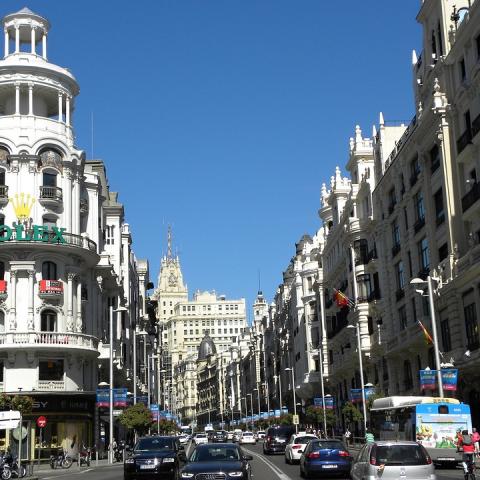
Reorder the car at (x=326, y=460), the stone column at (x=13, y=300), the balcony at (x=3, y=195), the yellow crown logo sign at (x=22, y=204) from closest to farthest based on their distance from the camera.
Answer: the car at (x=326, y=460), the stone column at (x=13, y=300), the yellow crown logo sign at (x=22, y=204), the balcony at (x=3, y=195)

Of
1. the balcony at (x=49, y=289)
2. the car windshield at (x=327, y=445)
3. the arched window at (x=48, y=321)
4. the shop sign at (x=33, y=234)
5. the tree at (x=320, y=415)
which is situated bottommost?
the car windshield at (x=327, y=445)

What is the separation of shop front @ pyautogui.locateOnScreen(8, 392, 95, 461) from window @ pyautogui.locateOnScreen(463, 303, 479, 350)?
27919 millimetres

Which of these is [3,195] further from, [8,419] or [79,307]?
[8,419]

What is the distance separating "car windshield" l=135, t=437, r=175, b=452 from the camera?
2922 centimetres

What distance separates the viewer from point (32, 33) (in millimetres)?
63969

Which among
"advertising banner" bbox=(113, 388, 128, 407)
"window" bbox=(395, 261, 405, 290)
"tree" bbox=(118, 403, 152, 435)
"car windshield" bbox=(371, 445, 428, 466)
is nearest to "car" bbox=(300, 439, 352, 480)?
"car windshield" bbox=(371, 445, 428, 466)

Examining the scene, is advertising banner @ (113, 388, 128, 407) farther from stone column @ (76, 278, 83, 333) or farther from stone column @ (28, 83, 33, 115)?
stone column @ (28, 83, 33, 115)

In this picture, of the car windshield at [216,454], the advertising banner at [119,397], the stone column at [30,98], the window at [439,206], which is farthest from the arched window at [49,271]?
the car windshield at [216,454]

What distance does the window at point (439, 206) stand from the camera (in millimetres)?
49000

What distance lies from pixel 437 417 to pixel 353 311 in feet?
116

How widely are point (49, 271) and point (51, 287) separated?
1.46m

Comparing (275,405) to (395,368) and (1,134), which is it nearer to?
(395,368)

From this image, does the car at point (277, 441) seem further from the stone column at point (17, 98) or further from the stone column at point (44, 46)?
the stone column at point (44, 46)

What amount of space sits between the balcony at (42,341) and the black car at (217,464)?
35692 millimetres
